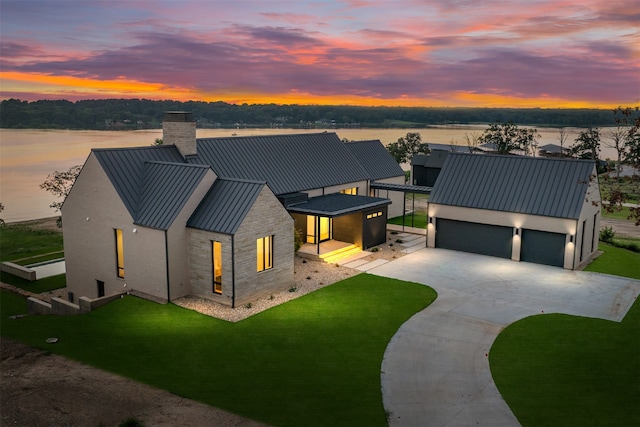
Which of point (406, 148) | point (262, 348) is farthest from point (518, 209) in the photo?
point (406, 148)

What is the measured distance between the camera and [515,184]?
30438 millimetres

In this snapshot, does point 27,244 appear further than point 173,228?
Yes

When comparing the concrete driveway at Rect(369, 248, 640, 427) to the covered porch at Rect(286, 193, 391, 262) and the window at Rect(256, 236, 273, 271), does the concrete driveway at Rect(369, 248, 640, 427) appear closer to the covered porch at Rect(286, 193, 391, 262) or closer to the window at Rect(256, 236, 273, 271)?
the covered porch at Rect(286, 193, 391, 262)

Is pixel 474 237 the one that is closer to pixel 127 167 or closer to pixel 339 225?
pixel 339 225

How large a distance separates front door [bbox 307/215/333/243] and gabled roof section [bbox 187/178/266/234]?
7739 millimetres

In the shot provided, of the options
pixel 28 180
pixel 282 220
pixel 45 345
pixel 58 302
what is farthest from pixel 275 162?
pixel 28 180

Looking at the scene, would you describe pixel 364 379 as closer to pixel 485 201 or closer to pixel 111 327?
pixel 111 327

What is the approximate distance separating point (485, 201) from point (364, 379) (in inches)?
674

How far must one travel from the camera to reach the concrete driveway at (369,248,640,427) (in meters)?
14.8

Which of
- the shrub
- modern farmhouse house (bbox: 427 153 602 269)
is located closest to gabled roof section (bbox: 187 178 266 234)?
modern farmhouse house (bbox: 427 153 602 269)

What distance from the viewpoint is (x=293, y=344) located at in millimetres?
18750

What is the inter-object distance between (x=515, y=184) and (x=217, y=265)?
17.2 meters

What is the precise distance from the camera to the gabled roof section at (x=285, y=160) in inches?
1216

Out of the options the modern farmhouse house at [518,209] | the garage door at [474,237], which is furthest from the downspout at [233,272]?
the garage door at [474,237]
